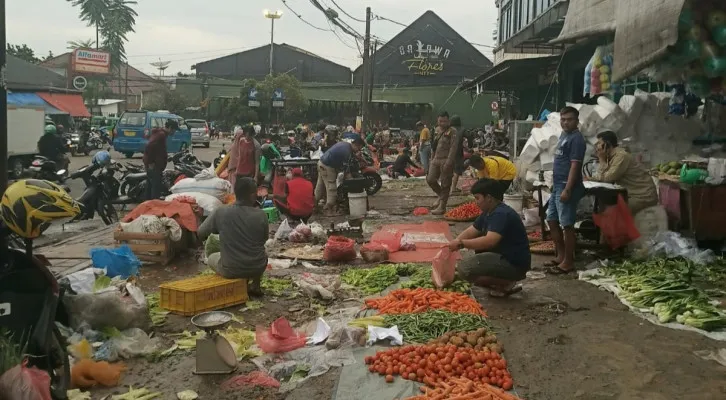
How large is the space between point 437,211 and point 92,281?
8.45 metres

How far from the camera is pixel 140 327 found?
19.1 ft

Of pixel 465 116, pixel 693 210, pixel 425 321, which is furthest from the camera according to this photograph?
pixel 465 116

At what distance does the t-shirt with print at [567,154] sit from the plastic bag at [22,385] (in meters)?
6.28

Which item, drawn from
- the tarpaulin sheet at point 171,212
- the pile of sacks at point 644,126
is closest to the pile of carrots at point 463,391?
the tarpaulin sheet at point 171,212

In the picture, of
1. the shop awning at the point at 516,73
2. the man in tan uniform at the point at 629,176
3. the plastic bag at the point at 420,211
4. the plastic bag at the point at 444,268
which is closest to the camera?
the plastic bag at the point at 444,268

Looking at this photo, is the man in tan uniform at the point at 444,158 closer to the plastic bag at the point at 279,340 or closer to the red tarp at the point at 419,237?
the red tarp at the point at 419,237

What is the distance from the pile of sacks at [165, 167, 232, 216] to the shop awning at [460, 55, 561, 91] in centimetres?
1086

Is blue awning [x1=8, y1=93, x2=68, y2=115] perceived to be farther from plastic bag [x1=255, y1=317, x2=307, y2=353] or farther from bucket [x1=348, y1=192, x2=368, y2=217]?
plastic bag [x1=255, y1=317, x2=307, y2=353]

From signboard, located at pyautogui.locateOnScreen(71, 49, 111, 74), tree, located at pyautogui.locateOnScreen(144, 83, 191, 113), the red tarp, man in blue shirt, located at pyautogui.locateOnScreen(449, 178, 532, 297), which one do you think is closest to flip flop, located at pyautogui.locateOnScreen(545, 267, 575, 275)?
the red tarp

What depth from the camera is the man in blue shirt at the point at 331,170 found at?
12.8 meters

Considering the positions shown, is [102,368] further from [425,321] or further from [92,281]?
[425,321]

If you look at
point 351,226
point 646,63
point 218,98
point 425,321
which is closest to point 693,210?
point 646,63

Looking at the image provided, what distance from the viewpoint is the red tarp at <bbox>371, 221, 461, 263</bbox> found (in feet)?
30.3

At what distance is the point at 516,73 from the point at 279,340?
18177mm
